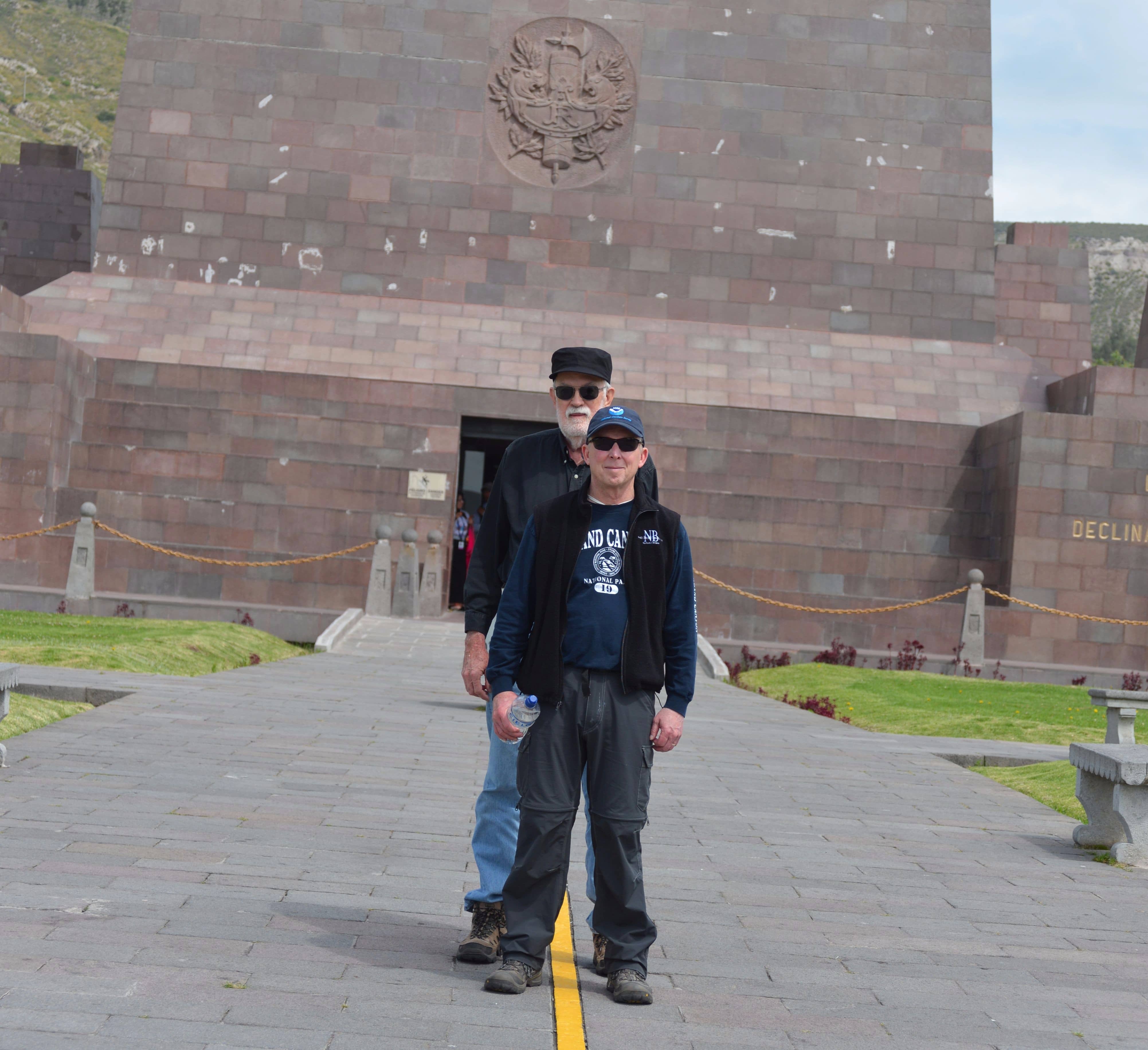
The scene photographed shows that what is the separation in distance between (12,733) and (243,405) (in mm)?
13590

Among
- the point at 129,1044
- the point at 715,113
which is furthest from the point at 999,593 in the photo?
the point at 129,1044

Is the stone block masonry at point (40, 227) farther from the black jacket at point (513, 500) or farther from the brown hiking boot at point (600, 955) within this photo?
the brown hiking boot at point (600, 955)

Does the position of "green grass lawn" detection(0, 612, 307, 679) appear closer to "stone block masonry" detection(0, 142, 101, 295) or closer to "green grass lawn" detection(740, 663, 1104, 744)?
"green grass lawn" detection(740, 663, 1104, 744)

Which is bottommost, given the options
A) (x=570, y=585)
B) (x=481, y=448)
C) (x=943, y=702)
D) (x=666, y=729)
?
(x=943, y=702)

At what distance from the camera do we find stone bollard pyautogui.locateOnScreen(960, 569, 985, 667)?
19.0m

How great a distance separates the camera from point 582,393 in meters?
4.89

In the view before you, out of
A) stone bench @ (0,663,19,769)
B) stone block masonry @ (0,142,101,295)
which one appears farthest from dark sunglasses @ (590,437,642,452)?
stone block masonry @ (0,142,101,295)

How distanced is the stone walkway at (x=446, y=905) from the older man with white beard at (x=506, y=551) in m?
0.26

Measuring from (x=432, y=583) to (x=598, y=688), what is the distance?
16.2 metres

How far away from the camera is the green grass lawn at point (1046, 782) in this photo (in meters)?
8.79

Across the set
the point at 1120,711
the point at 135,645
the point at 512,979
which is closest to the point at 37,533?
the point at 135,645

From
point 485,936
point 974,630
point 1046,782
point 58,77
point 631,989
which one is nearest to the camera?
point 631,989

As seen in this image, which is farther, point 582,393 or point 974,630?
point 974,630

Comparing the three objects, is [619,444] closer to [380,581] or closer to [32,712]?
[32,712]
